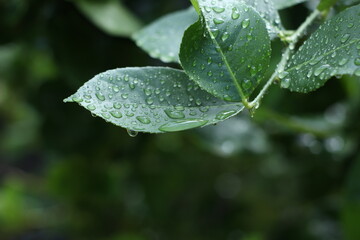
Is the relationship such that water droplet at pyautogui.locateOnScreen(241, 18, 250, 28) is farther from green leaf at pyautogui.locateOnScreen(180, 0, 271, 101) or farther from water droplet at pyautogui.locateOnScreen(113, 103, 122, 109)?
water droplet at pyautogui.locateOnScreen(113, 103, 122, 109)

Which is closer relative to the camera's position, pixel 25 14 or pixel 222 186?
pixel 25 14

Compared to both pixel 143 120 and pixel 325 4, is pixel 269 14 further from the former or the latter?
pixel 143 120

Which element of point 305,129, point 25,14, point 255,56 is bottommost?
point 305,129

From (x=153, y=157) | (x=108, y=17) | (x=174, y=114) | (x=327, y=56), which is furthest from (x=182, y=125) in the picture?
(x=153, y=157)

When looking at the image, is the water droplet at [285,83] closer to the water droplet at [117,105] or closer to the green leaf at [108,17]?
the water droplet at [117,105]

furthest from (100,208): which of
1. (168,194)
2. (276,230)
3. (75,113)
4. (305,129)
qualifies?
(305,129)

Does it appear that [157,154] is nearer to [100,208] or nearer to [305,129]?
[100,208]

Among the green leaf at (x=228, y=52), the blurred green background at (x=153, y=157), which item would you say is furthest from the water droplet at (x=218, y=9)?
the blurred green background at (x=153, y=157)
